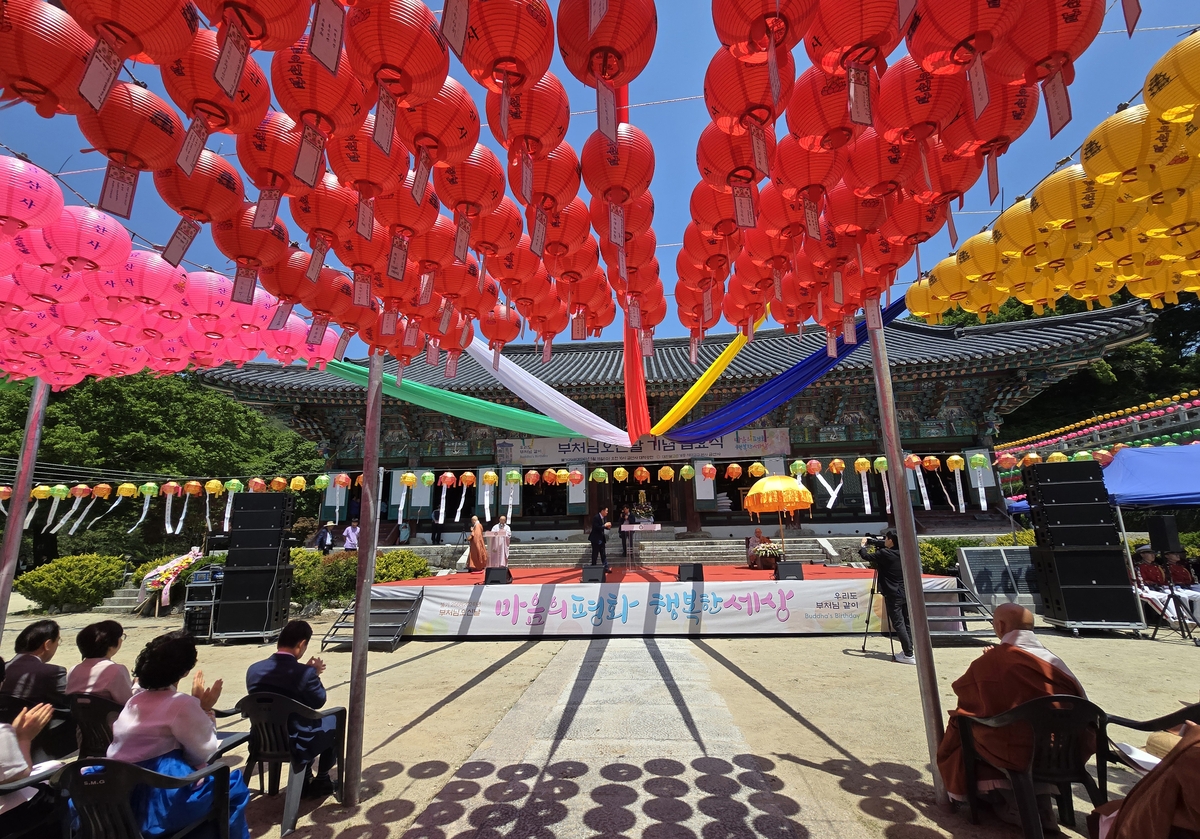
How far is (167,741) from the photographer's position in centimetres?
222

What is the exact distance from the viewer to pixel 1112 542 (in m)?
7.25

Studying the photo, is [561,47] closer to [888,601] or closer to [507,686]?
[507,686]

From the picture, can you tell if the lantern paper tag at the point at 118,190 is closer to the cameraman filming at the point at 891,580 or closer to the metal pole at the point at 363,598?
the metal pole at the point at 363,598

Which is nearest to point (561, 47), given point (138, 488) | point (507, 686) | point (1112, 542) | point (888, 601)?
point (507, 686)

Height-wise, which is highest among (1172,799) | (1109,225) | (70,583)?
(1109,225)

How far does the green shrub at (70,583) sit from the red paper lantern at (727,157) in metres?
16.0

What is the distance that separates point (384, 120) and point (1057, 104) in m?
3.11

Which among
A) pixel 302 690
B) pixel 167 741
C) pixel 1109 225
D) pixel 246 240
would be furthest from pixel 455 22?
pixel 1109 225

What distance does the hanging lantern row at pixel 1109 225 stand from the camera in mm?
3270

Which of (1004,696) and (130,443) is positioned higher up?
(130,443)

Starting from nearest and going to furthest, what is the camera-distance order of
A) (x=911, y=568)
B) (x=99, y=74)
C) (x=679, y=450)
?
(x=99, y=74) < (x=911, y=568) < (x=679, y=450)

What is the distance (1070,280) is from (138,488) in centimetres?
1771

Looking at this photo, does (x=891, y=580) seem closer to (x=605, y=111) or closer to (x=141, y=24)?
(x=605, y=111)

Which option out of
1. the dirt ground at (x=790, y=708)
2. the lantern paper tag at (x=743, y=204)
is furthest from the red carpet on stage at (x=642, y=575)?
the lantern paper tag at (x=743, y=204)
